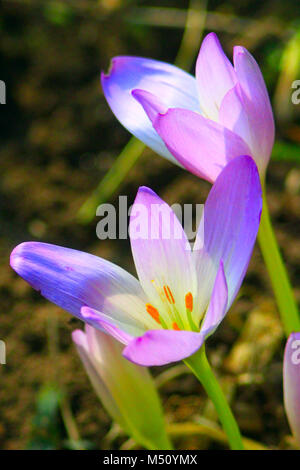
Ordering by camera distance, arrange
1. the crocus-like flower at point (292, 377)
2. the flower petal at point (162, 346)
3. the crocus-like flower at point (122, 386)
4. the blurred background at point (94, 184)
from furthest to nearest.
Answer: the blurred background at point (94, 184) < the crocus-like flower at point (122, 386) < the crocus-like flower at point (292, 377) < the flower petal at point (162, 346)

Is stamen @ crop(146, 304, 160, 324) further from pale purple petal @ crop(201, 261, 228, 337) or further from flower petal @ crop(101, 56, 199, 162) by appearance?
flower petal @ crop(101, 56, 199, 162)

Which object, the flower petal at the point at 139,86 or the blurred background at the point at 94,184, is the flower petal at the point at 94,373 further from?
the flower petal at the point at 139,86

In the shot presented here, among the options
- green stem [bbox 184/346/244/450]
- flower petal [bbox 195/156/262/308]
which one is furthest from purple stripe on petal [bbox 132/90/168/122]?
green stem [bbox 184/346/244/450]

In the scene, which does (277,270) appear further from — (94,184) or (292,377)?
(94,184)

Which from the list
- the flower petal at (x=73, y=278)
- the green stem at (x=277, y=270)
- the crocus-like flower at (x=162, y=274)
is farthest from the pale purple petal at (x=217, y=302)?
the green stem at (x=277, y=270)

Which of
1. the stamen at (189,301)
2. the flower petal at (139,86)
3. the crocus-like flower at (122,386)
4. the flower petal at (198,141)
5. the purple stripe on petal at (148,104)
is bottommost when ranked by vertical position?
the crocus-like flower at (122,386)

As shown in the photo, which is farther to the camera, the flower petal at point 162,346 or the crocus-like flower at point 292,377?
the crocus-like flower at point 292,377

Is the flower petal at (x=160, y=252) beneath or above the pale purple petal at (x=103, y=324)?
above
